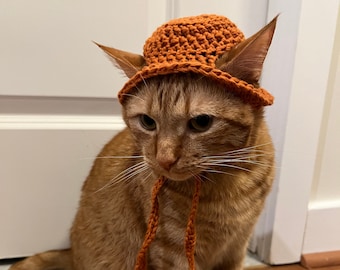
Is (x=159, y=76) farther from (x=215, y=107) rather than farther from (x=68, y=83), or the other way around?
(x=68, y=83)

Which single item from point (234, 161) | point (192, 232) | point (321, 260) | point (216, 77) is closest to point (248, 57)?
point (216, 77)

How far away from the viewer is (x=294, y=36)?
114 centimetres

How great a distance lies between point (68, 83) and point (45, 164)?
0.25 meters

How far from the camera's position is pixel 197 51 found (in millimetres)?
751

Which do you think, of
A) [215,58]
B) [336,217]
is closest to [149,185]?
[215,58]

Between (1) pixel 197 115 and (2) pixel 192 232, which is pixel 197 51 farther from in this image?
(2) pixel 192 232

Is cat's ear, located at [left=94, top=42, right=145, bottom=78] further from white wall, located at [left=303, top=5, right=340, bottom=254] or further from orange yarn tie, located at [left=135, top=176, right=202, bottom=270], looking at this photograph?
white wall, located at [left=303, top=5, right=340, bottom=254]

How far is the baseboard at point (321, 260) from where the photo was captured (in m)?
1.33

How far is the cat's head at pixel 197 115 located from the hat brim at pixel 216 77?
0.04ft

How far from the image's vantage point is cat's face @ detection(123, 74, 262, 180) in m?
0.77

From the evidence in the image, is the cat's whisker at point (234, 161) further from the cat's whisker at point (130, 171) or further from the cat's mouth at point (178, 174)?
the cat's whisker at point (130, 171)

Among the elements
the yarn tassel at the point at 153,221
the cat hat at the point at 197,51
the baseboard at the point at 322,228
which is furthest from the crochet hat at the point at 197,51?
the baseboard at the point at 322,228

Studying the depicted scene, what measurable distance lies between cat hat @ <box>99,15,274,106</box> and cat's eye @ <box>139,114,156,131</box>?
0.28 ft

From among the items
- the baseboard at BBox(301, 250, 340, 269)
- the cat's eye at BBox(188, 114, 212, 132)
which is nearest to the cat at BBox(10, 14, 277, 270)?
the cat's eye at BBox(188, 114, 212, 132)
